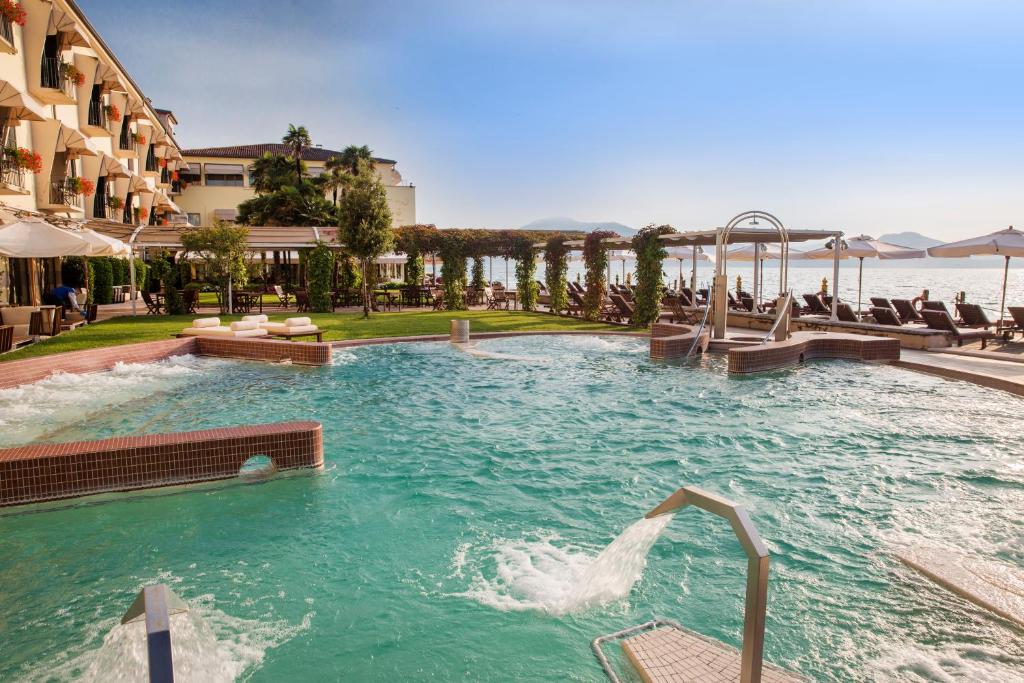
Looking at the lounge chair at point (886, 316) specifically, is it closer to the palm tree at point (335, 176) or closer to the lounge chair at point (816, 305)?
the lounge chair at point (816, 305)

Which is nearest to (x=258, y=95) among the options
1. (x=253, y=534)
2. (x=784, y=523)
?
(x=253, y=534)

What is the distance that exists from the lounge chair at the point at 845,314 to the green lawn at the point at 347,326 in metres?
6.07

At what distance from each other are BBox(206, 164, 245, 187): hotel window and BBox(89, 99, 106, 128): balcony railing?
28153 mm

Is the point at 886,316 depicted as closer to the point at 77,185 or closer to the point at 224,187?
the point at 77,185

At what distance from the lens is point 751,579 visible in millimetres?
2422

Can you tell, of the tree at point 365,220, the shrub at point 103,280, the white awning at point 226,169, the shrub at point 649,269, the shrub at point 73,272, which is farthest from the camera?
the white awning at point 226,169

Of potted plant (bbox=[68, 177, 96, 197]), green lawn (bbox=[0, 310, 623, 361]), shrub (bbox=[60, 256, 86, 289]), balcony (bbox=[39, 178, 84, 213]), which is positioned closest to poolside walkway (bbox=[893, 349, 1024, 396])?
green lawn (bbox=[0, 310, 623, 361])

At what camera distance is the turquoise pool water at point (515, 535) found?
3746mm

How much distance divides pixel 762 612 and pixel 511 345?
14149 mm

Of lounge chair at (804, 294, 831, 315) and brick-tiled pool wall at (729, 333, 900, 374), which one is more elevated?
lounge chair at (804, 294, 831, 315)

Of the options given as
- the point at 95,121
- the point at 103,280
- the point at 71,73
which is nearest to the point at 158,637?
the point at 71,73

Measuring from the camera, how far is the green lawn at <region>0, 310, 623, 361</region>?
14234 mm

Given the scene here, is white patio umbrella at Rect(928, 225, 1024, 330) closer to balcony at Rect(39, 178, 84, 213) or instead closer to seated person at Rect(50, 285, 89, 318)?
seated person at Rect(50, 285, 89, 318)

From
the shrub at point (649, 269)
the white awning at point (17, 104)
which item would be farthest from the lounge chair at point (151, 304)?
the shrub at point (649, 269)
